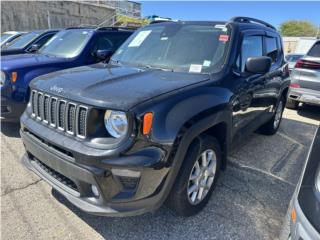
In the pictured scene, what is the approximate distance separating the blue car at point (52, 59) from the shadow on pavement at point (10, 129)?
283 mm

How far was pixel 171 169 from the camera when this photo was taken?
2.05 meters

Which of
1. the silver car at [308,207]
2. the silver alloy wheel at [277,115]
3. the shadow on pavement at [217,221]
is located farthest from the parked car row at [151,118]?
the silver alloy wheel at [277,115]

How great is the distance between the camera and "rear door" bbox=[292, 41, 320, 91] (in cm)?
584

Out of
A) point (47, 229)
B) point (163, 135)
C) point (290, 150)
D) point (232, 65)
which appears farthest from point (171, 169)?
point (290, 150)

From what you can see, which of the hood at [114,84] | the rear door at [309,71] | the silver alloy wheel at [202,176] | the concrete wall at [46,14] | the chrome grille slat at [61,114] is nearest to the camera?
the hood at [114,84]

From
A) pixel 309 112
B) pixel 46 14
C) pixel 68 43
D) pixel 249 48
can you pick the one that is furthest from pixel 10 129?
pixel 46 14

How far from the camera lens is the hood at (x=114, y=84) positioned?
2.03 m

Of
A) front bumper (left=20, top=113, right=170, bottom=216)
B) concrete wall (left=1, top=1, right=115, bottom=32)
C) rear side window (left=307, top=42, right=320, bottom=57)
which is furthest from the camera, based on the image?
concrete wall (left=1, top=1, right=115, bottom=32)

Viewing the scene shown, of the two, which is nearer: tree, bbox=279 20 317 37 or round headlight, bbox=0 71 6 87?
round headlight, bbox=0 71 6 87

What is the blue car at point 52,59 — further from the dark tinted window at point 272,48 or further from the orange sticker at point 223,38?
the dark tinted window at point 272,48

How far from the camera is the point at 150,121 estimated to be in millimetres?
1948

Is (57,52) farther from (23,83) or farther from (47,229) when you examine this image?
(47,229)

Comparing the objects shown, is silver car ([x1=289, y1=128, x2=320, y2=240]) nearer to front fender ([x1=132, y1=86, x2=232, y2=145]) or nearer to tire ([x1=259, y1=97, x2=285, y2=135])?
front fender ([x1=132, y1=86, x2=232, y2=145])

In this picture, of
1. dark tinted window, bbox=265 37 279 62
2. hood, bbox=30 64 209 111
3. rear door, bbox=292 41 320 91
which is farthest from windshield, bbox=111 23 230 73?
rear door, bbox=292 41 320 91
